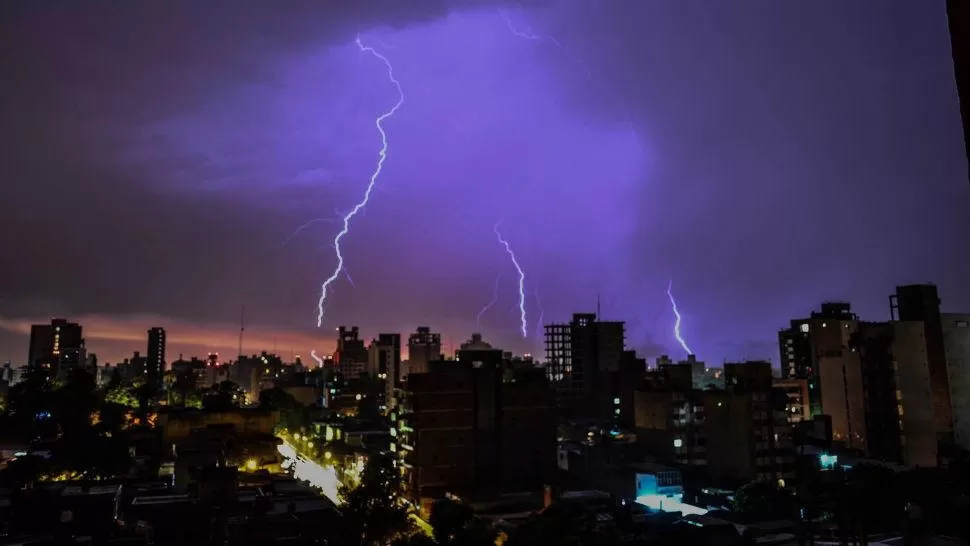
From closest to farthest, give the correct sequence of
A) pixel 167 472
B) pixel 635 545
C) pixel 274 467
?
pixel 635 545, pixel 167 472, pixel 274 467

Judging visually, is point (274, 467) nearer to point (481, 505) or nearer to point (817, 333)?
point (481, 505)

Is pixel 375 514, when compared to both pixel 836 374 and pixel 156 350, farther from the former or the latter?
pixel 156 350

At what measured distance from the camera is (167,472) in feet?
113

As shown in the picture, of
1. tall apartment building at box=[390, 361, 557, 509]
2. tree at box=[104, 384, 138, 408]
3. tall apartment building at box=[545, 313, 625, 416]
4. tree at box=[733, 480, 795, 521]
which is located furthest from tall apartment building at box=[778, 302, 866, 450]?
tree at box=[104, 384, 138, 408]

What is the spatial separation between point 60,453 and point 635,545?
90.0ft

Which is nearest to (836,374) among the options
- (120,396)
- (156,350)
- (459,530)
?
(459,530)

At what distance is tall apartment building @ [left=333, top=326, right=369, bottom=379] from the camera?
10869 cm

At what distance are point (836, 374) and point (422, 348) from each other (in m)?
56.2

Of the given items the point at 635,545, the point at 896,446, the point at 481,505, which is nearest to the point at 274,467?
the point at 481,505

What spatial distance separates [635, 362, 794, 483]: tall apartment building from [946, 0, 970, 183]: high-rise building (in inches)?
1455

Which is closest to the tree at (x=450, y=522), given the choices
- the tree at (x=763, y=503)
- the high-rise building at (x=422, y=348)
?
the tree at (x=763, y=503)

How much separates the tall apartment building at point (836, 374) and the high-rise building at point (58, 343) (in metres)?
89.9

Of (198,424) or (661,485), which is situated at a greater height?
(198,424)

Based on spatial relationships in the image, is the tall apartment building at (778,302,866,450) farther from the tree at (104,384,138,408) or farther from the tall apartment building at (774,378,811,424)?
the tree at (104,384,138,408)
